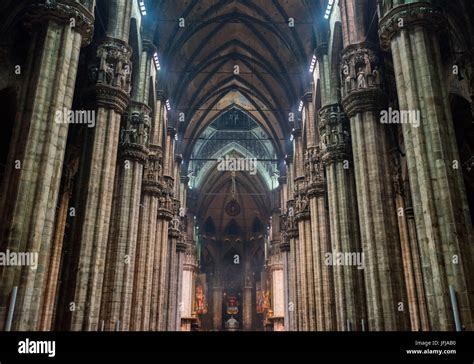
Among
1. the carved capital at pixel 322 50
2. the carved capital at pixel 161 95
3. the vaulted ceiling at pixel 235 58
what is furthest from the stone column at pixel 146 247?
the carved capital at pixel 322 50

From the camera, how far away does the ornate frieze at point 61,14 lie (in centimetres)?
1198

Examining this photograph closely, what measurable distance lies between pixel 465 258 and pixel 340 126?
11398 millimetres

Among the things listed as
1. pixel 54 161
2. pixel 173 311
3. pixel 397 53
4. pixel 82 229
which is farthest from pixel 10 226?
pixel 173 311

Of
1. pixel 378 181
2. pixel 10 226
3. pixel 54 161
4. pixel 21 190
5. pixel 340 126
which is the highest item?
pixel 340 126

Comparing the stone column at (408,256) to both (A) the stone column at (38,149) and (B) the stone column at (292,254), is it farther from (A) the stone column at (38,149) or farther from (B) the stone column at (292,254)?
(A) the stone column at (38,149)

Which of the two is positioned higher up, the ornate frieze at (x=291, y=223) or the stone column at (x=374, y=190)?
the ornate frieze at (x=291, y=223)

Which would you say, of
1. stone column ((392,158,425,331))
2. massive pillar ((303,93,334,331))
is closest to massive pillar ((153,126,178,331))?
massive pillar ((303,93,334,331))

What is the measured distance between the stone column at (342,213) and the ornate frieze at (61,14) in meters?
12.0

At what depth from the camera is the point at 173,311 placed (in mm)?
35969

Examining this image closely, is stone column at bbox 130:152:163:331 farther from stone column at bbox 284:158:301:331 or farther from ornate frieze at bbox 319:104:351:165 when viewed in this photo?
stone column at bbox 284:158:301:331

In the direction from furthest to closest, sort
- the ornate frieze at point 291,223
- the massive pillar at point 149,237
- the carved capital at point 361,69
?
the ornate frieze at point 291,223 → the massive pillar at point 149,237 → the carved capital at point 361,69

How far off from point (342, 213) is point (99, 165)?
1021 centimetres
